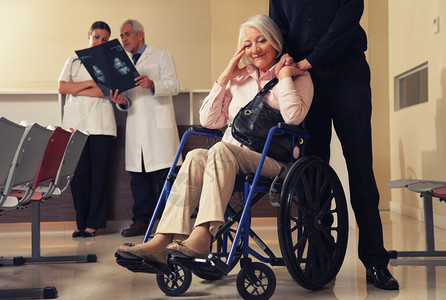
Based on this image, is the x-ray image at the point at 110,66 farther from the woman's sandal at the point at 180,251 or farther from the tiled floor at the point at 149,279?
the woman's sandal at the point at 180,251

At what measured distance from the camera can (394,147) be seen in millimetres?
5523

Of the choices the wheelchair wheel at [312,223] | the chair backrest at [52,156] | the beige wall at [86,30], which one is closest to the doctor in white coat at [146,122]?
the chair backrest at [52,156]

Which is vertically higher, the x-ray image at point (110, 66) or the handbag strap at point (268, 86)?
the x-ray image at point (110, 66)

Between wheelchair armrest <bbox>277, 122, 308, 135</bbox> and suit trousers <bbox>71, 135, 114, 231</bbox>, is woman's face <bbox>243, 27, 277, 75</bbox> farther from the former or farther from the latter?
suit trousers <bbox>71, 135, 114, 231</bbox>

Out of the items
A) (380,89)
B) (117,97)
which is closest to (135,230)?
(117,97)

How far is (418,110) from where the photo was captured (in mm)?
4734

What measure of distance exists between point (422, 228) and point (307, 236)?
239 centimetres

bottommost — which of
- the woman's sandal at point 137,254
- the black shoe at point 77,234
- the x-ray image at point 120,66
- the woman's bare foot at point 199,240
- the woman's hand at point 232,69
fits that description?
the black shoe at point 77,234

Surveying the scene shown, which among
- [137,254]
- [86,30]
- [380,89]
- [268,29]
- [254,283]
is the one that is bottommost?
[254,283]

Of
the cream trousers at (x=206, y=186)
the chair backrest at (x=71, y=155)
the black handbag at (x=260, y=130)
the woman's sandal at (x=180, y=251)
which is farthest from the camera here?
the chair backrest at (x=71, y=155)

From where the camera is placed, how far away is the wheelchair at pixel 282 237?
1776mm

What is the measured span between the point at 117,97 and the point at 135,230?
87cm

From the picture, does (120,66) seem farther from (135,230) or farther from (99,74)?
(135,230)

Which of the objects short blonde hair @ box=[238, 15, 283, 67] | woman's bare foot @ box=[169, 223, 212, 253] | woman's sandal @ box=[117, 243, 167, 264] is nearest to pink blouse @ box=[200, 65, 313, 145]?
short blonde hair @ box=[238, 15, 283, 67]
